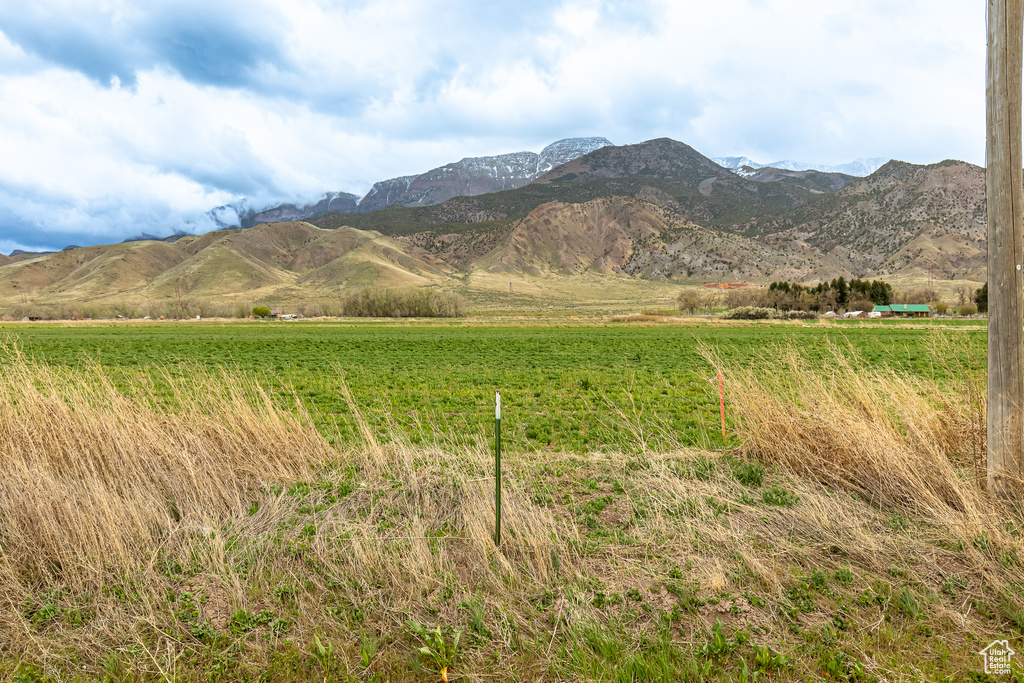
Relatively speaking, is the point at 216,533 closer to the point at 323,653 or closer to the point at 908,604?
the point at 323,653

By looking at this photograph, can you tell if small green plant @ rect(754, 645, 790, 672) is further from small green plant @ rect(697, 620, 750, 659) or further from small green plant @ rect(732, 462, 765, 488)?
small green plant @ rect(732, 462, 765, 488)

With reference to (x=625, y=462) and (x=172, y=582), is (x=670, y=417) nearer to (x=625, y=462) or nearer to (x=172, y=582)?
(x=625, y=462)

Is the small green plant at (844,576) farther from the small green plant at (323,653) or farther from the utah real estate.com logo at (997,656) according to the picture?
the small green plant at (323,653)

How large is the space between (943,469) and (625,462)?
368 centimetres

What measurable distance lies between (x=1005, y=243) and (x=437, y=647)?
6543mm

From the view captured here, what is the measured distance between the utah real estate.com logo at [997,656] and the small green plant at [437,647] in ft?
11.9

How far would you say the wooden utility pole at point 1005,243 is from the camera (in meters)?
5.05

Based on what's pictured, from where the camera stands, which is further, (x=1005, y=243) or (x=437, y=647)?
(x=1005, y=243)

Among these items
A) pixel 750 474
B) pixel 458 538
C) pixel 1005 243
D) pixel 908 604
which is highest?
pixel 1005 243

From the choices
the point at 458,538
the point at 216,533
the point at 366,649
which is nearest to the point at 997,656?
the point at 458,538

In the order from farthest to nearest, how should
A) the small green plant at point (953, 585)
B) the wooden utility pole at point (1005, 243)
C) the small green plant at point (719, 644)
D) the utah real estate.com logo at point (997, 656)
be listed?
1. the wooden utility pole at point (1005, 243)
2. the small green plant at point (953, 585)
3. the small green plant at point (719, 644)
4. the utah real estate.com logo at point (997, 656)

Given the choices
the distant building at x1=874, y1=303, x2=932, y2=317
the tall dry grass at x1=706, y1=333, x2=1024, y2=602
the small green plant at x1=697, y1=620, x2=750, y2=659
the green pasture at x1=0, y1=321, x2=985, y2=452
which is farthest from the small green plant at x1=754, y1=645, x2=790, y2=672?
the distant building at x1=874, y1=303, x2=932, y2=317

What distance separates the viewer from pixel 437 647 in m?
3.81

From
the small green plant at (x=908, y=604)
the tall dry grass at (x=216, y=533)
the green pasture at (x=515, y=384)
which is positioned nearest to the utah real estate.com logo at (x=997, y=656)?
the small green plant at (x=908, y=604)
